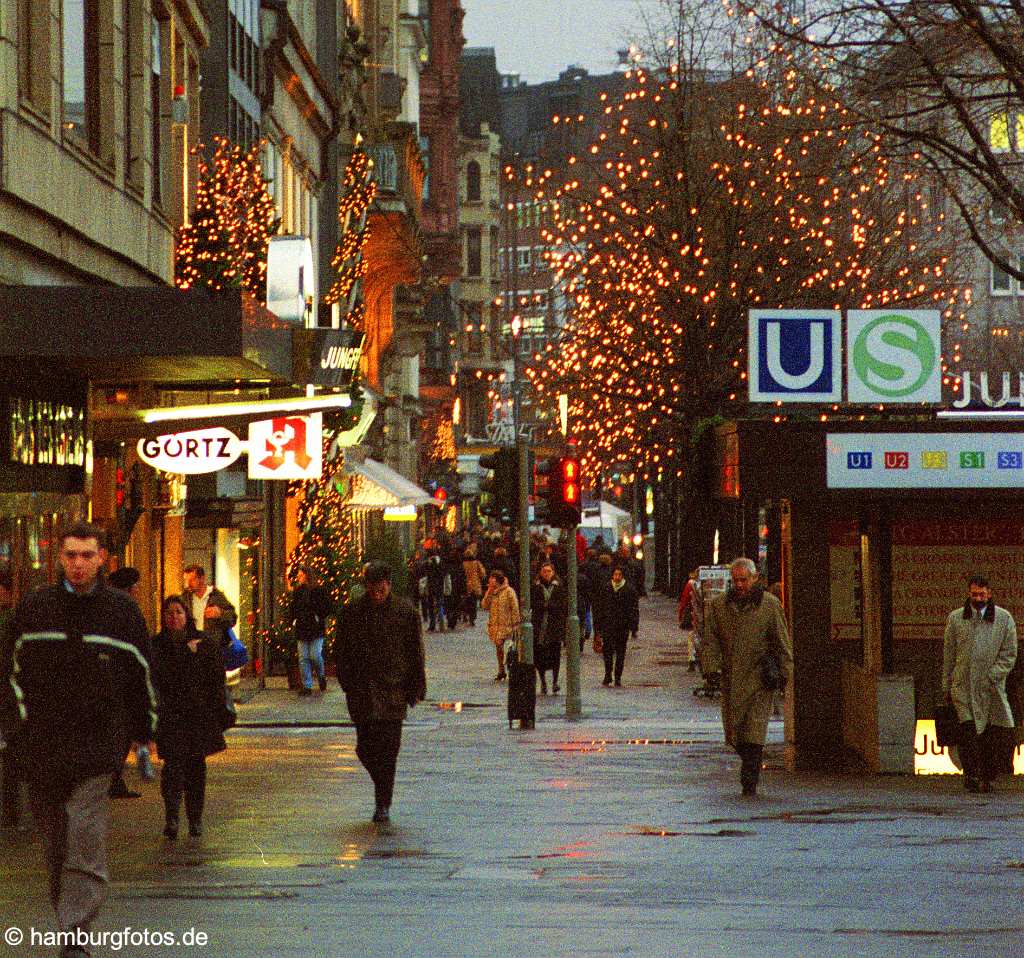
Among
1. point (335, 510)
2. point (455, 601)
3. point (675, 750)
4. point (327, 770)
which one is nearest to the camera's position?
point (327, 770)

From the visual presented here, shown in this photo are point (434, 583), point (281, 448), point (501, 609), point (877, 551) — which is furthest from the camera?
point (434, 583)

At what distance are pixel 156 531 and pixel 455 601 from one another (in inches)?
981

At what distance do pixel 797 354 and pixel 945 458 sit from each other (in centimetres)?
271

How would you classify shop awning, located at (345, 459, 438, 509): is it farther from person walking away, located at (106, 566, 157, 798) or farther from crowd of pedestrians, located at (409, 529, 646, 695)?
person walking away, located at (106, 566, 157, 798)

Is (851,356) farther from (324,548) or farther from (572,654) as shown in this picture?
(324,548)

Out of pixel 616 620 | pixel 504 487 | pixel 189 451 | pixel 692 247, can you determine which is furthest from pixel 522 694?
pixel 692 247

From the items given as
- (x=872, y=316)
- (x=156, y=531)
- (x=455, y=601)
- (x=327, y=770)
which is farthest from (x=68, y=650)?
(x=455, y=601)

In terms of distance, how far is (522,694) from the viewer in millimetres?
26266

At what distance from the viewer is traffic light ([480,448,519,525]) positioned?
28875 millimetres

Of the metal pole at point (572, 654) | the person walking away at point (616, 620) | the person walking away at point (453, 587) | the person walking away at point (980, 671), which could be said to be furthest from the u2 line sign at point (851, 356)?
the person walking away at point (453, 587)

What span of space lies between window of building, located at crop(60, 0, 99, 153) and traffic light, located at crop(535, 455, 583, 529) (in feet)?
27.4

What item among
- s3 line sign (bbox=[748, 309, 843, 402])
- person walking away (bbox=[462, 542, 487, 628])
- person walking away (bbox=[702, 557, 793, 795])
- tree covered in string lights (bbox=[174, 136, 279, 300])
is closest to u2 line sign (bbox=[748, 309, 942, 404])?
s3 line sign (bbox=[748, 309, 843, 402])

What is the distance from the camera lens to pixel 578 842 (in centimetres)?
1415

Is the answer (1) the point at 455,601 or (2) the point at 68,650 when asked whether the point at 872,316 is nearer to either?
(2) the point at 68,650
